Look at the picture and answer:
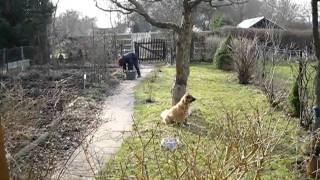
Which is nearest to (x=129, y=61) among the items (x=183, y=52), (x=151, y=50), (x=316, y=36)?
(x=183, y=52)

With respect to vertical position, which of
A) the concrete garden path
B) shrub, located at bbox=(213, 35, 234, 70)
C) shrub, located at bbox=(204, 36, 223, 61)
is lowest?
the concrete garden path

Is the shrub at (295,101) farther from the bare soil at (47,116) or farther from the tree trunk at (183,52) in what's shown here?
the bare soil at (47,116)

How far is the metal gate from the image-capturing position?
30.6 m

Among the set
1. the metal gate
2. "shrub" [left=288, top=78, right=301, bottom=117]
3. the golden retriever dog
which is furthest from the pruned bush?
the metal gate

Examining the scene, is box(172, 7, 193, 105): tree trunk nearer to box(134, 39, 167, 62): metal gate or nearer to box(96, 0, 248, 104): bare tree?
box(96, 0, 248, 104): bare tree

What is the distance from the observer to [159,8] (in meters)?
36.2

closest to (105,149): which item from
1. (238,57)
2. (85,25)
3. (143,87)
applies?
(143,87)

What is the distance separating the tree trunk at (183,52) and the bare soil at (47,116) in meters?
2.12

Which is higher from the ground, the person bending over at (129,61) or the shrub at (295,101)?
the person bending over at (129,61)

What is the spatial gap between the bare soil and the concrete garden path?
241 millimetres

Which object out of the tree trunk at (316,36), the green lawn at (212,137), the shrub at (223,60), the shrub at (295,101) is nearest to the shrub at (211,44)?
the shrub at (223,60)

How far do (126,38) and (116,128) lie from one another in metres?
26.5

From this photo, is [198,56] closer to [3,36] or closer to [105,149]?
[3,36]

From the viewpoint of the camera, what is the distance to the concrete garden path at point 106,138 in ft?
19.7
